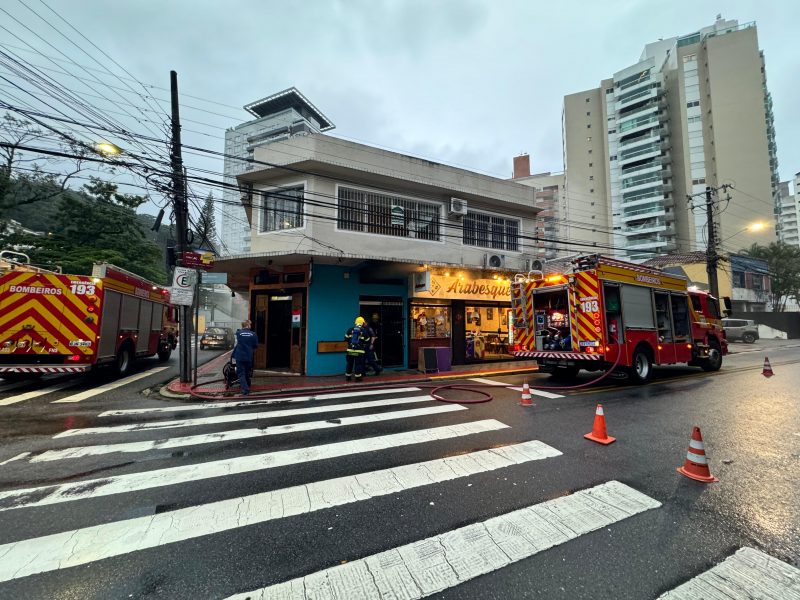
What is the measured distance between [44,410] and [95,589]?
7182 mm

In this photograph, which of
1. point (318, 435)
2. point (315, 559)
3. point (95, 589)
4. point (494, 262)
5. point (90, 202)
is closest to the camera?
point (95, 589)

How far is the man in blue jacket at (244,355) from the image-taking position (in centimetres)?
884

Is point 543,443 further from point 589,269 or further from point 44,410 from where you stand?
point 44,410

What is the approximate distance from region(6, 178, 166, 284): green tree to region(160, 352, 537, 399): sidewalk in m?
12.5

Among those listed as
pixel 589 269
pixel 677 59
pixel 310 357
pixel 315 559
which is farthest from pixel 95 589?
pixel 677 59

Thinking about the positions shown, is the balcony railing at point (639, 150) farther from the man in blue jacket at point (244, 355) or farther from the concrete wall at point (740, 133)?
the man in blue jacket at point (244, 355)

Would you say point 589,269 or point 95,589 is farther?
point 589,269

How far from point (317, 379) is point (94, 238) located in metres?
20.7

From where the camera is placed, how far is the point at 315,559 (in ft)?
8.34

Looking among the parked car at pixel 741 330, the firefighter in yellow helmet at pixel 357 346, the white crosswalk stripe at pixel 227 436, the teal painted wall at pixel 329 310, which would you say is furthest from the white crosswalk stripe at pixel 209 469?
the parked car at pixel 741 330

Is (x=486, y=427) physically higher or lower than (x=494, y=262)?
lower

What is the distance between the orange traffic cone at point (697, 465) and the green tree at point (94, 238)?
80.8ft

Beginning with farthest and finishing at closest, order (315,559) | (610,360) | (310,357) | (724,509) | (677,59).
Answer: (677,59) < (310,357) < (610,360) < (724,509) < (315,559)

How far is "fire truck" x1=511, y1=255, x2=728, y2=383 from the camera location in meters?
9.28
